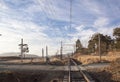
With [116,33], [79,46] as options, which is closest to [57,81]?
[116,33]

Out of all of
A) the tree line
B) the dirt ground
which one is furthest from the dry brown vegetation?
the tree line

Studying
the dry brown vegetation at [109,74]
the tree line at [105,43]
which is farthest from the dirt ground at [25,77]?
the tree line at [105,43]

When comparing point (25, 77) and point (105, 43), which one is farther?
point (105, 43)

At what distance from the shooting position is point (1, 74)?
98.4 feet

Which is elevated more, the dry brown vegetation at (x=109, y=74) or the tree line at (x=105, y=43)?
the tree line at (x=105, y=43)

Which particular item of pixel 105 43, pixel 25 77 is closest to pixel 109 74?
pixel 25 77

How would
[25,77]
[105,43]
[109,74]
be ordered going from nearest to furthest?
[109,74] < [25,77] < [105,43]

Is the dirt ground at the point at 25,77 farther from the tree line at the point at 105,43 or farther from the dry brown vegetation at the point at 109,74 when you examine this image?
the tree line at the point at 105,43

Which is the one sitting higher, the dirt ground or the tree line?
the tree line

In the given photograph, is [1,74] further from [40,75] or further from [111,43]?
[111,43]

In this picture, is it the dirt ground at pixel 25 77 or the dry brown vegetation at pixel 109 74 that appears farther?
the dirt ground at pixel 25 77

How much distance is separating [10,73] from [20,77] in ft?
4.49

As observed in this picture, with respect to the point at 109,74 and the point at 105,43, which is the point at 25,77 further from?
the point at 105,43

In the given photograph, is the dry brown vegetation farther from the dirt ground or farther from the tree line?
the tree line
